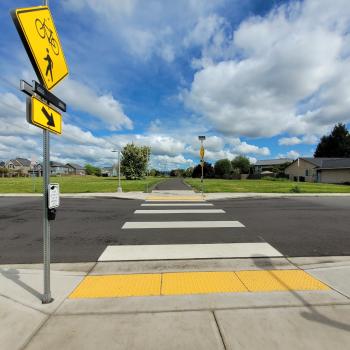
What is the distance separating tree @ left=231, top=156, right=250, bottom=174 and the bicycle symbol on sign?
8719 centimetres

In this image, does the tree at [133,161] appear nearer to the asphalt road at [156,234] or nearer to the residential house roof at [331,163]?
the residential house roof at [331,163]

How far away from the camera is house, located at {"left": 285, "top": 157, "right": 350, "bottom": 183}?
43.7 metres

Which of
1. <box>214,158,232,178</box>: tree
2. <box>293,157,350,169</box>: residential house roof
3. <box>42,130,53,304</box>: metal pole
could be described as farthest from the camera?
<box>214,158,232,178</box>: tree

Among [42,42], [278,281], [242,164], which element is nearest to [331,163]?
[242,164]


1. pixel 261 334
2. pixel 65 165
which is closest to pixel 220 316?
pixel 261 334

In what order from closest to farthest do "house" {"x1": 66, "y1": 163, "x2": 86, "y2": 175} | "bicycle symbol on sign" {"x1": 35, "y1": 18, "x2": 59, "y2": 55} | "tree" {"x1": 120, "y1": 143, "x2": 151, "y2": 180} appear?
"bicycle symbol on sign" {"x1": 35, "y1": 18, "x2": 59, "y2": 55}
"tree" {"x1": 120, "y1": 143, "x2": 151, "y2": 180}
"house" {"x1": 66, "y1": 163, "x2": 86, "y2": 175}

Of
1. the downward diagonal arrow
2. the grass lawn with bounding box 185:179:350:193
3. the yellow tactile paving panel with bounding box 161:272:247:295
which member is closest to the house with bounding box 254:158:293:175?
the grass lawn with bounding box 185:179:350:193

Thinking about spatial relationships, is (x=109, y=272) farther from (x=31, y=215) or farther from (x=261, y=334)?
(x=31, y=215)

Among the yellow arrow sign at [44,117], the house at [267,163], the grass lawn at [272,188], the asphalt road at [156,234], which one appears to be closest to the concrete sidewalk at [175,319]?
the asphalt road at [156,234]

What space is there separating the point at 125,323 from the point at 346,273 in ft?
12.3

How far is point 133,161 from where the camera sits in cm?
5684

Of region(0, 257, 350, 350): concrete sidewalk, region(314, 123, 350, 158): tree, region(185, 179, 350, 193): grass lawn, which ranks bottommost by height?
region(0, 257, 350, 350): concrete sidewalk

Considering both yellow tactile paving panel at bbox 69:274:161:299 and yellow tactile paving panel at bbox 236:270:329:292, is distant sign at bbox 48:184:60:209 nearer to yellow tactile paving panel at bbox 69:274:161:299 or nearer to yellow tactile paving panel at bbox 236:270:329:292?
yellow tactile paving panel at bbox 69:274:161:299

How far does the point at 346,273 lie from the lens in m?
4.26
